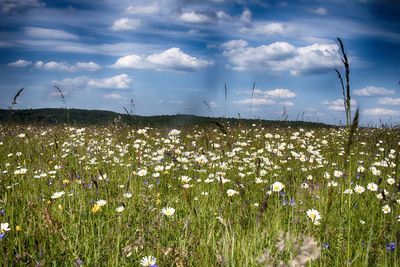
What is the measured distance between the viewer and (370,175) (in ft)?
19.1

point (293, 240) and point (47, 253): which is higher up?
point (293, 240)

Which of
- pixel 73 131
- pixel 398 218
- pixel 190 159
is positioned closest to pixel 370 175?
pixel 398 218

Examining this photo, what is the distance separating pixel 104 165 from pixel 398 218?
436cm

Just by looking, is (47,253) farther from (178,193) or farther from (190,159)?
(190,159)

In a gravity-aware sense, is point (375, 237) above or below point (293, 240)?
below

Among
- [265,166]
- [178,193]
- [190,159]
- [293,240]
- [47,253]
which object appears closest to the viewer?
[293,240]

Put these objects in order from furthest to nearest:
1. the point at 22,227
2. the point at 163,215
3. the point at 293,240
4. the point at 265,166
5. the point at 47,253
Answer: the point at 265,166
the point at 163,215
the point at 22,227
the point at 47,253
the point at 293,240

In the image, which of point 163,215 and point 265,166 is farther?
point 265,166

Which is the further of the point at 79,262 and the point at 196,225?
the point at 196,225

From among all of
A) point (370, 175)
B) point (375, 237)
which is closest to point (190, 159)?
point (370, 175)

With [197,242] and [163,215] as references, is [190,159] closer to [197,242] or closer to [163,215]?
[163,215]

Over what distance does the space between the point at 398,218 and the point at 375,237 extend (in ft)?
1.33

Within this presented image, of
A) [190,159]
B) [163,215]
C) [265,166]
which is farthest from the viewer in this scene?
[190,159]

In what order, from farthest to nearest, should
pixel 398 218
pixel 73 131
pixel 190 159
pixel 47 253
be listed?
pixel 73 131 < pixel 190 159 < pixel 398 218 < pixel 47 253
